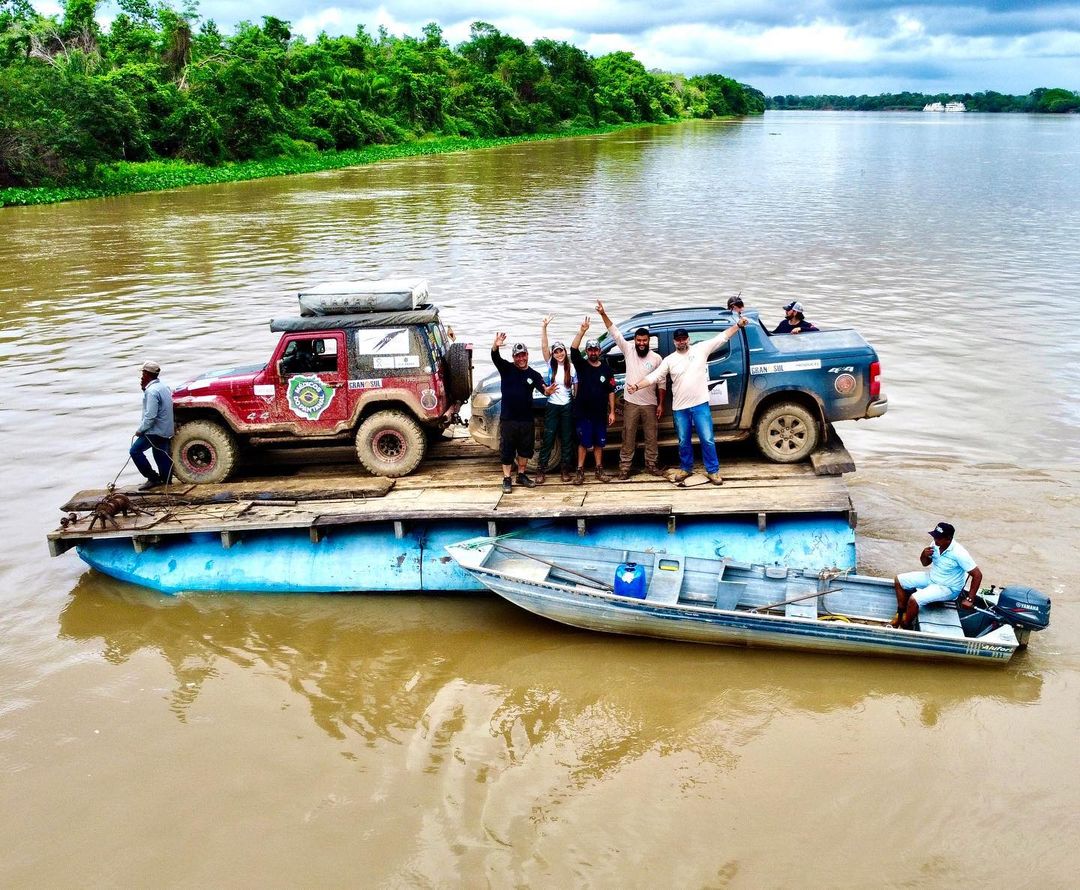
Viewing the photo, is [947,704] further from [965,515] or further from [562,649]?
[965,515]

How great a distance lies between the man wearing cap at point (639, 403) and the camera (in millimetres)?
10156

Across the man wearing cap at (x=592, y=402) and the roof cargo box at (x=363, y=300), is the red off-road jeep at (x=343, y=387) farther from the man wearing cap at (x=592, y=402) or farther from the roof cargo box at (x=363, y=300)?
the man wearing cap at (x=592, y=402)

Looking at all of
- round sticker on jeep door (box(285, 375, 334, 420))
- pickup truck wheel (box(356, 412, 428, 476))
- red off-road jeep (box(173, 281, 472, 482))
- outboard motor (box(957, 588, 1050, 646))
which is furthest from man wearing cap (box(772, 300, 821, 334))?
round sticker on jeep door (box(285, 375, 334, 420))

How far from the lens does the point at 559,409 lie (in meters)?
10.4

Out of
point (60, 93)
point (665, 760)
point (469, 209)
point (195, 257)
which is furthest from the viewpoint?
point (60, 93)

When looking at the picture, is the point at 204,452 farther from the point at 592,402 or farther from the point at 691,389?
the point at 691,389

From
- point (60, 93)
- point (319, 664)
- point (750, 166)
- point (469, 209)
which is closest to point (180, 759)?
point (319, 664)

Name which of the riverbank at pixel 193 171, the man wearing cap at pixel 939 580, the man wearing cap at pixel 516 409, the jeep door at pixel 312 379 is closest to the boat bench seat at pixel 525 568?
the man wearing cap at pixel 516 409

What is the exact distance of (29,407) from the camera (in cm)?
1748

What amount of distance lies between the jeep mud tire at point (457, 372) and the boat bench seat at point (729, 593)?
4062 mm

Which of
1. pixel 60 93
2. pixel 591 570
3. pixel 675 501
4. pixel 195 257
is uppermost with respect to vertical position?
pixel 60 93

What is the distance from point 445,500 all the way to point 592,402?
1917mm

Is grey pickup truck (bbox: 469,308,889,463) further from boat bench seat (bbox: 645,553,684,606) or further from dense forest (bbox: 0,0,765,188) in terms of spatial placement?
dense forest (bbox: 0,0,765,188)

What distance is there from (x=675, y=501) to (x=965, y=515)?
479cm
